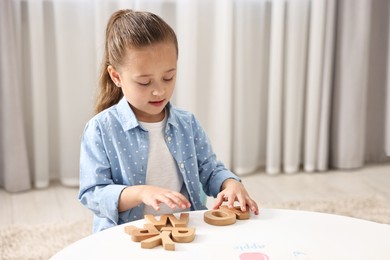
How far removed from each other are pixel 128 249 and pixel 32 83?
1.79 m

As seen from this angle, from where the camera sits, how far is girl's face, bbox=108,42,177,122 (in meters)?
1.42

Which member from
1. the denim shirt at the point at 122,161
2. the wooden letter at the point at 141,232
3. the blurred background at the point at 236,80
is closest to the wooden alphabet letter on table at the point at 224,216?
the wooden letter at the point at 141,232

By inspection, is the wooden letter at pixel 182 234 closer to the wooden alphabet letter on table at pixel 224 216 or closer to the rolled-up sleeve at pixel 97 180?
the wooden alphabet letter on table at pixel 224 216

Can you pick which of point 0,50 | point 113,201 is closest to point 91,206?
point 113,201

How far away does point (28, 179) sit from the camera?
2811 millimetres

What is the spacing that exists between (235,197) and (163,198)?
7.4 inches

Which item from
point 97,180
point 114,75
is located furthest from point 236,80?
point 97,180

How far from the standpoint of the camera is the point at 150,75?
1420mm

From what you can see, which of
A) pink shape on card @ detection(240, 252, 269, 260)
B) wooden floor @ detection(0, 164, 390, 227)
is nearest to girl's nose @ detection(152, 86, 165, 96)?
pink shape on card @ detection(240, 252, 269, 260)

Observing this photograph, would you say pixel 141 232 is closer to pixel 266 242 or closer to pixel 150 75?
pixel 266 242

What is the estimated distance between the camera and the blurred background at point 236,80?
2.76 metres

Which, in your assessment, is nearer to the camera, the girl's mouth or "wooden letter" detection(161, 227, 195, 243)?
"wooden letter" detection(161, 227, 195, 243)

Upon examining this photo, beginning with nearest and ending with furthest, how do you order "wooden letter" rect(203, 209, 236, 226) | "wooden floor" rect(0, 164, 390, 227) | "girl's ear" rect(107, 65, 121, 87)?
1. "wooden letter" rect(203, 209, 236, 226)
2. "girl's ear" rect(107, 65, 121, 87)
3. "wooden floor" rect(0, 164, 390, 227)

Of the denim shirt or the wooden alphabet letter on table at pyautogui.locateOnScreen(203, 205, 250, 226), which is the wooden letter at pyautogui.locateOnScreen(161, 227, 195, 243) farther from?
the denim shirt
